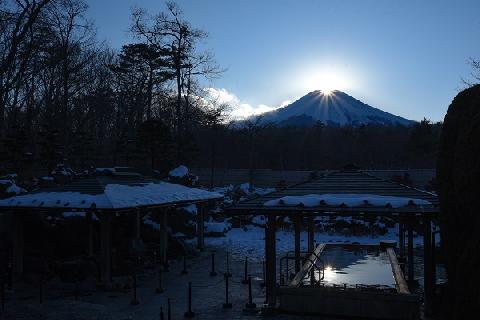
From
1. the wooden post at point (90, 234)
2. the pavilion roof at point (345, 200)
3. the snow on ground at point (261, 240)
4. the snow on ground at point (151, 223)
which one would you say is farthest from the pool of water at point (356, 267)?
the wooden post at point (90, 234)

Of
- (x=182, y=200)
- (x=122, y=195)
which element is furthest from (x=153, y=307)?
(x=182, y=200)

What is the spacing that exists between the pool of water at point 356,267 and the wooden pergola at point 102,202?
259 inches

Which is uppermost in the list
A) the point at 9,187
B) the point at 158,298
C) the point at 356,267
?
the point at 9,187

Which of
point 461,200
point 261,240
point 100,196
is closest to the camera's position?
point 461,200

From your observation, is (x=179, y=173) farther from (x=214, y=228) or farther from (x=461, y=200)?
(x=461, y=200)

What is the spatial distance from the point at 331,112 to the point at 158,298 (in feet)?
498

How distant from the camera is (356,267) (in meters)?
15.6

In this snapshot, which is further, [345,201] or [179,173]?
[179,173]

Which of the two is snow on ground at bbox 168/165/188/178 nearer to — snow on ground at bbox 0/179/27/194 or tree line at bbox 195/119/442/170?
snow on ground at bbox 0/179/27/194

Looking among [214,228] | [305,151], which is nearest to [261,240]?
[214,228]

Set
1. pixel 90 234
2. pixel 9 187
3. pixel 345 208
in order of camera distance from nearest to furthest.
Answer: pixel 345 208 → pixel 90 234 → pixel 9 187

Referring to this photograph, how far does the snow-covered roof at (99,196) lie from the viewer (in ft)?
49.6

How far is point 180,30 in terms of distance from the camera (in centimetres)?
3381

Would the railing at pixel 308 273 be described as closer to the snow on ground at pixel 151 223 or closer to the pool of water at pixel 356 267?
the pool of water at pixel 356 267
